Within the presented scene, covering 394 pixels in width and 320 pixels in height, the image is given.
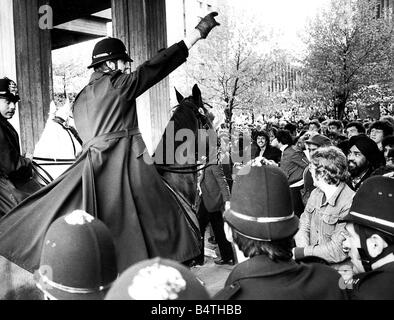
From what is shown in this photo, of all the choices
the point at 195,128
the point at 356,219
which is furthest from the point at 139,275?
the point at 195,128

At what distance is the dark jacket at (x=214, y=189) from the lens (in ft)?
23.8

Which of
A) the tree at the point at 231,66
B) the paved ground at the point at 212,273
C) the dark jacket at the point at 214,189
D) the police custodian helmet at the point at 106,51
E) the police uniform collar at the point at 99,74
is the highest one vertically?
the tree at the point at 231,66

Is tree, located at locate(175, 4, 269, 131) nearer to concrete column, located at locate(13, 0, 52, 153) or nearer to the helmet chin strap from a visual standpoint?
concrete column, located at locate(13, 0, 52, 153)

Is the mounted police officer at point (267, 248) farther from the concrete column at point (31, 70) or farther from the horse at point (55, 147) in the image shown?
the concrete column at point (31, 70)

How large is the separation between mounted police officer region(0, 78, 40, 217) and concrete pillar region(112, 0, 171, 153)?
17.8ft

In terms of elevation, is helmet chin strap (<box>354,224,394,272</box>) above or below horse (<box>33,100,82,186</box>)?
below

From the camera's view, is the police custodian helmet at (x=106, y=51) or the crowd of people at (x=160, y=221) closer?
the crowd of people at (x=160, y=221)

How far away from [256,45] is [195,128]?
68.5ft

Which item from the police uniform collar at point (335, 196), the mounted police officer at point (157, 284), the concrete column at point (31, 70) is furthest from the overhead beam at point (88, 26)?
the mounted police officer at point (157, 284)

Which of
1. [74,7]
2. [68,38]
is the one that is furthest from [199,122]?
[68,38]

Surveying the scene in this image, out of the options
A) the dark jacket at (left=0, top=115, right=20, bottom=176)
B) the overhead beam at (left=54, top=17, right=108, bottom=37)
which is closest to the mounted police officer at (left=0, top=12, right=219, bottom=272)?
the dark jacket at (left=0, top=115, right=20, bottom=176)

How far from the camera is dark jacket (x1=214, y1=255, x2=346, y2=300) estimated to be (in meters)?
1.71

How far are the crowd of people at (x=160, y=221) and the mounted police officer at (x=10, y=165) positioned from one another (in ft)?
0.05
